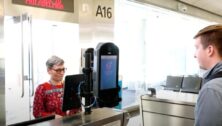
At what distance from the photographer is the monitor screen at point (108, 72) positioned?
196cm

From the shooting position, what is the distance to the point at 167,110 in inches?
103

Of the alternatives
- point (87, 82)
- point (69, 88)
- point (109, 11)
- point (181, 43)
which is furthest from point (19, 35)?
point (181, 43)

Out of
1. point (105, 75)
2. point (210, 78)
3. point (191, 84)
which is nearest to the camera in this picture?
point (210, 78)

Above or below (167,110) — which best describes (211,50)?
above

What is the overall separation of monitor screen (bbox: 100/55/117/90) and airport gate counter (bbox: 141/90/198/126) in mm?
727

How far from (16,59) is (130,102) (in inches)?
90.0

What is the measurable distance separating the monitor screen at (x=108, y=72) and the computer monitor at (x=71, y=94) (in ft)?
0.64

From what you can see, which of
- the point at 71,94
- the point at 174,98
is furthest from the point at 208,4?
the point at 71,94

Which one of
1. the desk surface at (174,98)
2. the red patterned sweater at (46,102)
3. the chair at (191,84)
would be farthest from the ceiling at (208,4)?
the red patterned sweater at (46,102)

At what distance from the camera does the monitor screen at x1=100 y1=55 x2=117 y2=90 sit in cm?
196

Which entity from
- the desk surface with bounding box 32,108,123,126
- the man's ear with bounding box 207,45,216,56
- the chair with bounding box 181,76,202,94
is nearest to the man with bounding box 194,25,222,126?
the man's ear with bounding box 207,45,216,56

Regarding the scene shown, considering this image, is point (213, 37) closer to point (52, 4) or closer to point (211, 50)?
point (211, 50)

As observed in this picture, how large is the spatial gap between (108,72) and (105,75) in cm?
8

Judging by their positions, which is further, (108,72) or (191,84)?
(191,84)
